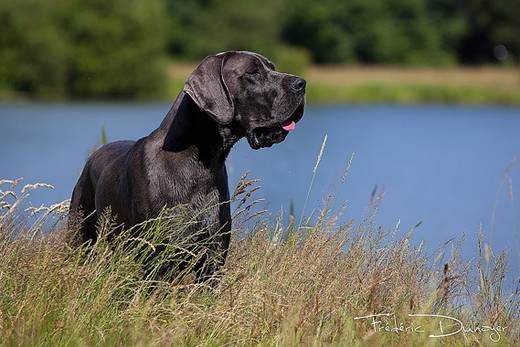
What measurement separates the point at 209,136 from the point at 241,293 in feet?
3.38

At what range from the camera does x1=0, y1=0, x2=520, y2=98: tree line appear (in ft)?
186

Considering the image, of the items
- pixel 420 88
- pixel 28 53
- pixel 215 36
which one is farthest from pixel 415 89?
pixel 28 53

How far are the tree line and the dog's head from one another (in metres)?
50.5

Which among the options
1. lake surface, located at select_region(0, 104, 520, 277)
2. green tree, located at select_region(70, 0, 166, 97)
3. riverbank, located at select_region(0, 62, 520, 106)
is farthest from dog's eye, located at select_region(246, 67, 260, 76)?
green tree, located at select_region(70, 0, 166, 97)

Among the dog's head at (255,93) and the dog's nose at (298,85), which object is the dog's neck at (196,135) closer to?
the dog's head at (255,93)

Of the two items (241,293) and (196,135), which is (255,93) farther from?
(241,293)

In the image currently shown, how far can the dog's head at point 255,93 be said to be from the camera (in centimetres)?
595

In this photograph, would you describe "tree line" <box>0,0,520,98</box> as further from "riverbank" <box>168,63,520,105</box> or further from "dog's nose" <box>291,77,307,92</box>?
"dog's nose" <box>291,77,307,92</box>

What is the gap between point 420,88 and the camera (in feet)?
183

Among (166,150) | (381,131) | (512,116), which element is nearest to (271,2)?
(512,116)

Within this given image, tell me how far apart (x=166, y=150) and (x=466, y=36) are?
82174 mm

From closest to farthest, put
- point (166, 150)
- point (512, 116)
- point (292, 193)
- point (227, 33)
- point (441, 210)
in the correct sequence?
point (166, 150), point (292, 193), point (441, 210), point (512, 116), point (227, 33)

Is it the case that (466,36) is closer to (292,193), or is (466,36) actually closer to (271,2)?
(271,2)

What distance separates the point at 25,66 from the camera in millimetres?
56125
